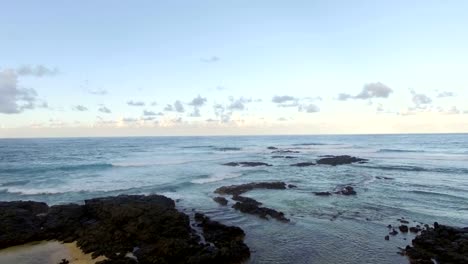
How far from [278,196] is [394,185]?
604 inches

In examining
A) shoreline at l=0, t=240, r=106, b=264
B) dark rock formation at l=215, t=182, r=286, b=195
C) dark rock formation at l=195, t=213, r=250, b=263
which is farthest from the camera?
dark rock formation at l=215, t=182, r=286, b=195

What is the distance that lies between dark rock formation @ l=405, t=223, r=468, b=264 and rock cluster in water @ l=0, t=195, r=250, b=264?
8857mm

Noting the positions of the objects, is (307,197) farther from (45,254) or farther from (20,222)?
(20,222)

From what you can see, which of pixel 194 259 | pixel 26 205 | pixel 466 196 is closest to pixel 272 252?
pixel 194 259

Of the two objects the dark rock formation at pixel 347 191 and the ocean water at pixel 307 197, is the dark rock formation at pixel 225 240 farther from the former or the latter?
the dark rock formation at pixel 347 191

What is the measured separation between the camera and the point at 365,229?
2306 centimetres

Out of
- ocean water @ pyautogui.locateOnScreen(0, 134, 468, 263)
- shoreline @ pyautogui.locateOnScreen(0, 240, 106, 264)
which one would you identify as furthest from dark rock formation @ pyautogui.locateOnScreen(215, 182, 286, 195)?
shoreline @ pyautogui.locateOnScreen(0, 240, 106, 264)

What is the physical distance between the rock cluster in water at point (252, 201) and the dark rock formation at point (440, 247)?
8.54m

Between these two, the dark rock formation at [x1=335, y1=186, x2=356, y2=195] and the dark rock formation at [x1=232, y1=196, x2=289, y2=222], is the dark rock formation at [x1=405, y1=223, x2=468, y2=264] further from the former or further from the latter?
the dark rock formation at [x1=335, y1=186, x2=356, y2=195]

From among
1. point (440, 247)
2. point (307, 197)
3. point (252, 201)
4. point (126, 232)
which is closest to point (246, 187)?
point (307, 197)

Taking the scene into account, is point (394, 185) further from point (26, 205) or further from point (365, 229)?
point (26, 205)

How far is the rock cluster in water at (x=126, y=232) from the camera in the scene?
18250 mm

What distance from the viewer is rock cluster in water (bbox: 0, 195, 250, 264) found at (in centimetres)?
1825

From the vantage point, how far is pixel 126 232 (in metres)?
21.6
